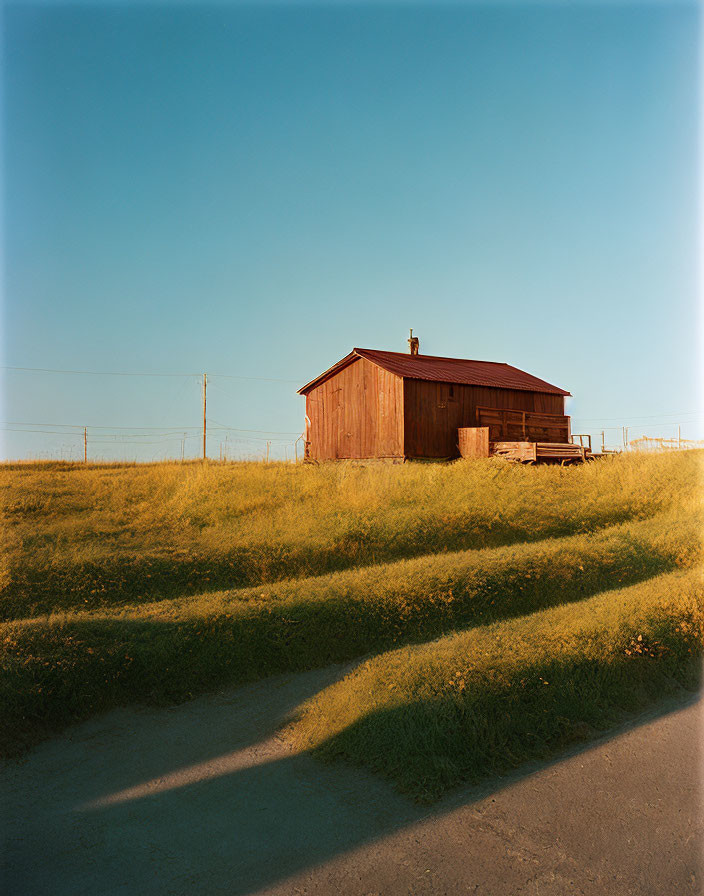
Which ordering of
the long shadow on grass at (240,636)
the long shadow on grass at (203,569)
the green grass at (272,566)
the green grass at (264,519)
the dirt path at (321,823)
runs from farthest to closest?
1. the green grass at (264,519)
2. the long shadow on grass at (203,569)
3. the green grass at (272,566)
4. the long shadow on grass at (240,636)
5. the dirt path at (321,823)

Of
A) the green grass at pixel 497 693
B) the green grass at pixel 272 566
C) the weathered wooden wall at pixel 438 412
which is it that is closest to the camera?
the green grass at pixel 497 693

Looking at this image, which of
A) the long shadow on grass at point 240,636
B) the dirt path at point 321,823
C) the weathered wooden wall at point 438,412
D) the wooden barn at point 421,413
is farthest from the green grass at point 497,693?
the weathered wooden wall at point 438,412

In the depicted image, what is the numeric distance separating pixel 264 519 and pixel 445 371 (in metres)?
20.7

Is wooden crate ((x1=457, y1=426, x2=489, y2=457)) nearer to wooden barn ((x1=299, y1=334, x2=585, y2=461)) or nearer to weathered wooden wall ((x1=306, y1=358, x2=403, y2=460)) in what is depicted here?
wooden barn ((x1=299, y1=334, x2=585, y2=461))

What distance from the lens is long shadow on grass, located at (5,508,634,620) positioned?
10.7 meters

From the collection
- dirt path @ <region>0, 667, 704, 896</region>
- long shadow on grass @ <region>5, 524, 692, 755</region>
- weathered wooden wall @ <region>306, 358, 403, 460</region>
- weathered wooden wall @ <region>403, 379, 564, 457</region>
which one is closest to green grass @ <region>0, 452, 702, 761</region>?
long shadow on grass @ <region>5, 524, 692, 755</region>

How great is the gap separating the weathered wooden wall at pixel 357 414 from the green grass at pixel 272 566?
9.43m

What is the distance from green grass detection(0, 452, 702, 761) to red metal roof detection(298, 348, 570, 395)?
1106cm

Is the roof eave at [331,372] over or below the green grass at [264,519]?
over

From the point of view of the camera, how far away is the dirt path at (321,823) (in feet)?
14.8

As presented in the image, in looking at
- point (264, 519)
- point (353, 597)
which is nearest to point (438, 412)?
point (264, 519)

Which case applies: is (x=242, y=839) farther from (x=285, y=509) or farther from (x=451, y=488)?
(x=451, y=488)

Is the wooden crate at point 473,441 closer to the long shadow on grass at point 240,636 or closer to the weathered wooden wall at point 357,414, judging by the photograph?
the weathered wooden wall at point 357,414

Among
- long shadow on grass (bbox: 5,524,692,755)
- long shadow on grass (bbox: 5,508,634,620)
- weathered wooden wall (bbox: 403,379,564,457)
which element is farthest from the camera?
weathered wooden wall (bbox: 403,379,564,457)
